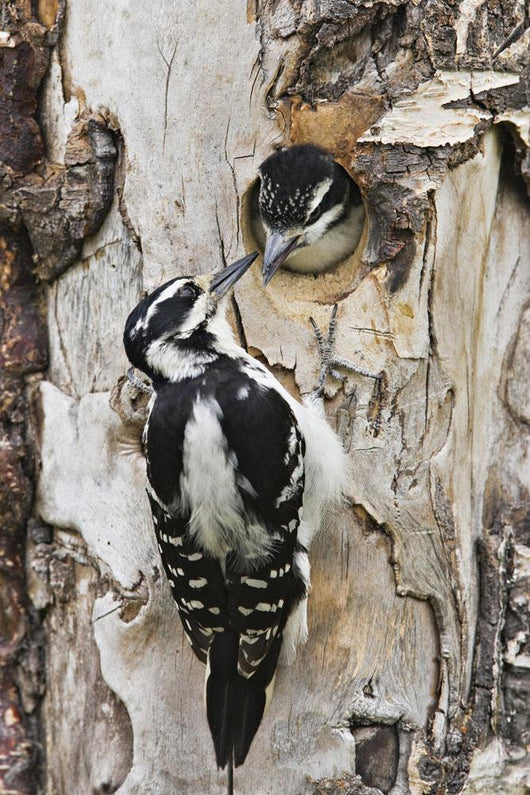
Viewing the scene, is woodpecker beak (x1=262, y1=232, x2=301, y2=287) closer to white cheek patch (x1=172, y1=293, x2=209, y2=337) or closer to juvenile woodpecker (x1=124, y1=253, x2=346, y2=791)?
juvenile woodpecker (x1=124, y1=253, x2=346, y2=791)

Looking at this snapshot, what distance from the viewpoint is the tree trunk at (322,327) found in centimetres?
335

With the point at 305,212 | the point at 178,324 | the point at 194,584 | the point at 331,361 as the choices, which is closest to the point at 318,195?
the point at 305,212

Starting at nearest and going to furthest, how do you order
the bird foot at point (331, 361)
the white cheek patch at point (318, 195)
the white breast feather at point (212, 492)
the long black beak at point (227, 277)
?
the white breast feather at point (212, 492)
the long black beak at point (227, 277)
the bird foot at point (331, 361)
the white cheek patch at point (318, 195)

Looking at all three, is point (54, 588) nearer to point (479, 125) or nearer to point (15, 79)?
point (15, 79)

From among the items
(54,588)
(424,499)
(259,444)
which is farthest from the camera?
(54,588)

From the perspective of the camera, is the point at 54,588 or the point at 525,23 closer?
the point at 525,23

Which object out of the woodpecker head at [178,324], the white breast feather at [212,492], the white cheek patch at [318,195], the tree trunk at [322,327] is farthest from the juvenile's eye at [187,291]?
the white cheek patch at [318,195]

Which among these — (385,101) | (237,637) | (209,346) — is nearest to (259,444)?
(209,346)

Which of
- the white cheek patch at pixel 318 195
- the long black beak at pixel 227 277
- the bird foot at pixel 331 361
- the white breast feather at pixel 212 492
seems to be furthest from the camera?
the white cheek patch at pixel 318 195

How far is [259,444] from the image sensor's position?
3223 mm

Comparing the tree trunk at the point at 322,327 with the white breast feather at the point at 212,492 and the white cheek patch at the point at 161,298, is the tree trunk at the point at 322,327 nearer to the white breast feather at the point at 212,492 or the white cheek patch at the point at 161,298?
the white cheek patch at the point at 161,298

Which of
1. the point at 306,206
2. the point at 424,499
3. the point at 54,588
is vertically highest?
the point at 306,206

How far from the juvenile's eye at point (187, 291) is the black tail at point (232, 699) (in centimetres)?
110

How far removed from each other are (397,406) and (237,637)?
0.93 meters
